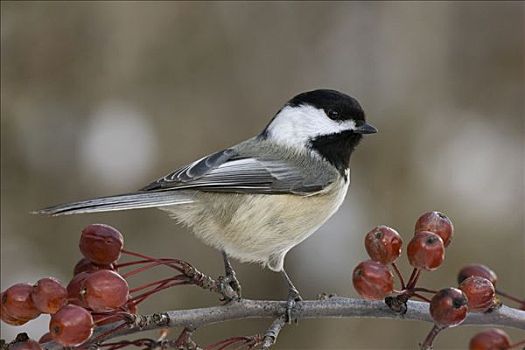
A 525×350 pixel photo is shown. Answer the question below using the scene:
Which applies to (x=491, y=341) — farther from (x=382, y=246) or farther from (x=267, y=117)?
(x=267, y=117)

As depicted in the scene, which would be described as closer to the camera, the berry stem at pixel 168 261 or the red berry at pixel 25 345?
the red berry at pixel 25 345

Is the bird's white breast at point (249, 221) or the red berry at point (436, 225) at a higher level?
the red berry at point (436, 225)

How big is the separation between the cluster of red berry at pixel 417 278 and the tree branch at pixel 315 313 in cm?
4

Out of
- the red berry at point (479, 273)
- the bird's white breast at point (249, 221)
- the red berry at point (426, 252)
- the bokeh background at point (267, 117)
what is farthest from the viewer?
the bokeh background at point (267, 117)

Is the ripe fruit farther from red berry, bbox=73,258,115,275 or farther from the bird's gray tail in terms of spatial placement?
the bird's gray tail

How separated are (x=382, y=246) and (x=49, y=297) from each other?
722mm

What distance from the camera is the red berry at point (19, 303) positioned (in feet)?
5.12

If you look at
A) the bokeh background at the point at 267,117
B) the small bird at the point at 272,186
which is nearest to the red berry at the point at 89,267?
the small bird at the point at 272,186

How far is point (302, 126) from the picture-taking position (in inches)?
104

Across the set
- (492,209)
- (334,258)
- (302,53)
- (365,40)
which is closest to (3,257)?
(334,258)

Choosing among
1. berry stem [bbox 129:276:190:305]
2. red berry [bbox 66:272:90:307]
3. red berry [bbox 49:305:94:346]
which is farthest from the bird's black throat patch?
red berry [bbox 49:305:94:346]

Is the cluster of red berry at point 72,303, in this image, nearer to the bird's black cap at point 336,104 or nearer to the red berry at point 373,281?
the red berry at point 373,281

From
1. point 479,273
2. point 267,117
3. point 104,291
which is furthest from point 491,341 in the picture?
point 267,117

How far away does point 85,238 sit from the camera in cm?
167
